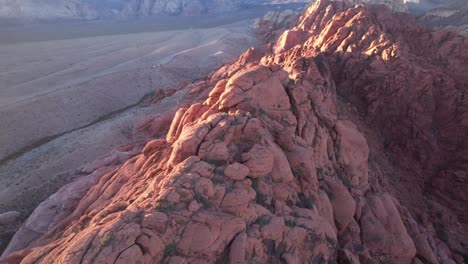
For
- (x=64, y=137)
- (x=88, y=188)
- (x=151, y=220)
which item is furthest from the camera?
(x=64, y=137)

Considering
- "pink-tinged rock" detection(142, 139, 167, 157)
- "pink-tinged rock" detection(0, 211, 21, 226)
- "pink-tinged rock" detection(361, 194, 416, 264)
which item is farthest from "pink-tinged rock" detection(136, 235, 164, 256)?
"pink-tinged rock" detection(0, 211, 21, 226)

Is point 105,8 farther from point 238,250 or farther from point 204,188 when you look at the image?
point 238,250

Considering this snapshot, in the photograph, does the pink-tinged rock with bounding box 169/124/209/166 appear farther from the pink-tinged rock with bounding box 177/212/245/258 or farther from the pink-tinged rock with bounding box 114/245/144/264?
the pink-tinged rock with bounding box 114/245/144/264

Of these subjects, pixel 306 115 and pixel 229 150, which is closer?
pixel 229 150

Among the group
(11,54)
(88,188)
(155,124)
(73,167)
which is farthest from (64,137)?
(11,54)

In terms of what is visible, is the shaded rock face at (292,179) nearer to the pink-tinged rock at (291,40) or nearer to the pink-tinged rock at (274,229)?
the pink-tinged rock at (274,229)

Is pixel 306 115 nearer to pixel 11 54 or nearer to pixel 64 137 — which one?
pixel 64 137
